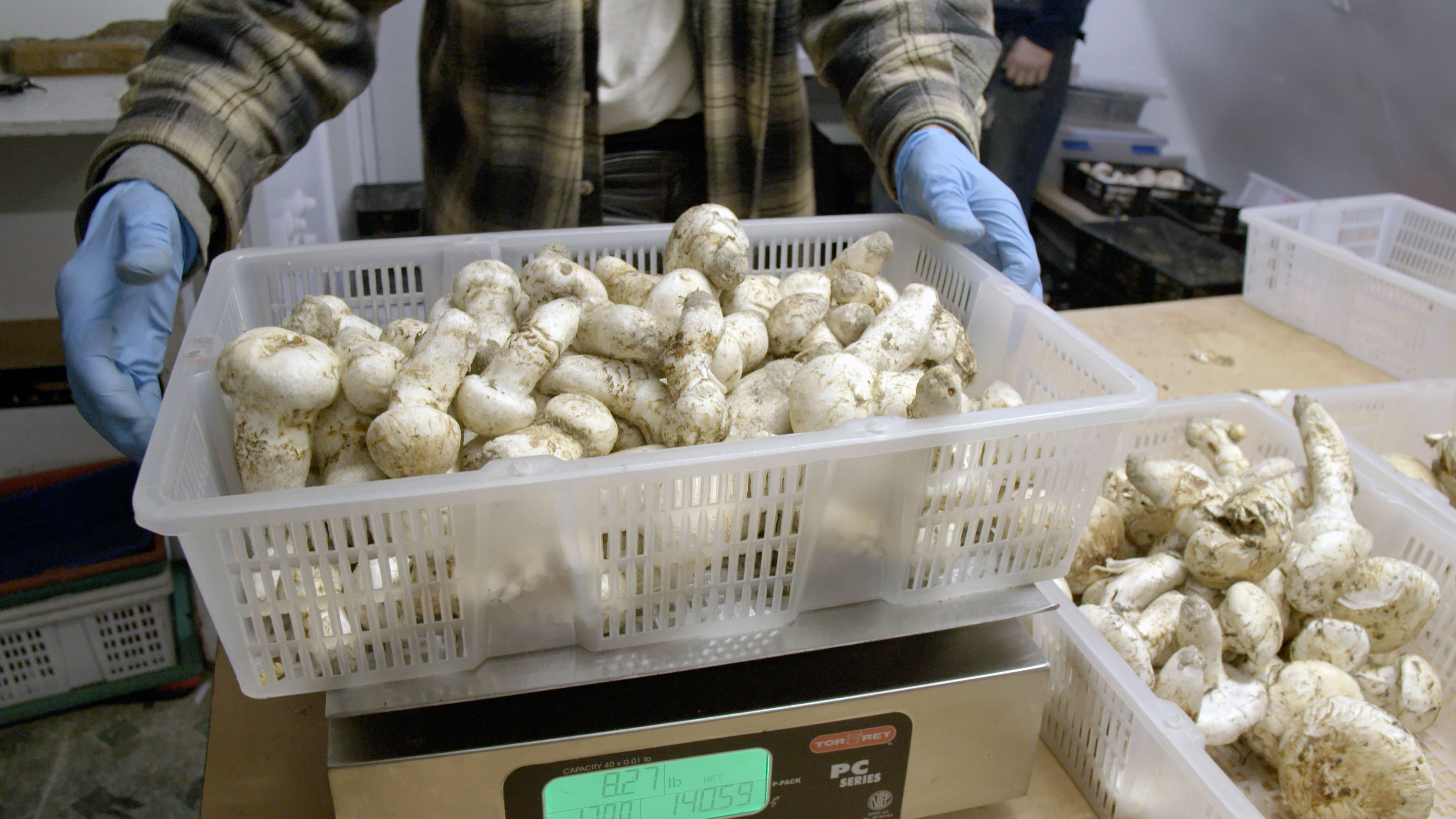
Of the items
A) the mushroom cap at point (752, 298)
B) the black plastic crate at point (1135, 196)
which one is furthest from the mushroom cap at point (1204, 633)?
the black plastic crate at point (1135, 196)

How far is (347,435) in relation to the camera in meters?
0.71

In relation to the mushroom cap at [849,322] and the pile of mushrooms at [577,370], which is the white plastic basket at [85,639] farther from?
the mushroom cap at [849,322]

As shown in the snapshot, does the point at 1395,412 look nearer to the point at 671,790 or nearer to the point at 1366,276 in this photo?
the point at 1366,276

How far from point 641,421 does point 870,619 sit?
0.83 feet

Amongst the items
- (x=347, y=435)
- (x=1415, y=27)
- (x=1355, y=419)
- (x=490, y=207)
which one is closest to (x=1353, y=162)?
(x=1415, y=27)

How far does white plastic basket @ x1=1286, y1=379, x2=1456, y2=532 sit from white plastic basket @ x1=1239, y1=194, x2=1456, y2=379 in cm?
27

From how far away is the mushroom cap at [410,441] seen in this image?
0.62 m

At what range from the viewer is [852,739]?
661 mm

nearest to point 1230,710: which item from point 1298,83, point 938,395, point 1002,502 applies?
point 1002,502

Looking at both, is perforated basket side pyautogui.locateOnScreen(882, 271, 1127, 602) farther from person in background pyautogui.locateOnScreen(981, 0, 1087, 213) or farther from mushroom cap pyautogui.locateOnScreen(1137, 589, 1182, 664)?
person in background pyautogui.locateOnScreen(981, 0, 1087, 213)

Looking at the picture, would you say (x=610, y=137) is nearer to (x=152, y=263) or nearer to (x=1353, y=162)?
(x=152, y=263)

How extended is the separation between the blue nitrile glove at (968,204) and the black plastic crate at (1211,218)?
1.89 m

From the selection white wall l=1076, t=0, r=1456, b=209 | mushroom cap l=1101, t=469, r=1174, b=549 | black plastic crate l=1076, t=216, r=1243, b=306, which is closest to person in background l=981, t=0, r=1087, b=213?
black plastic crate l=1076, t=216, r=1243, b=306

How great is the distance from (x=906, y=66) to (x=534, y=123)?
1.71 feet
